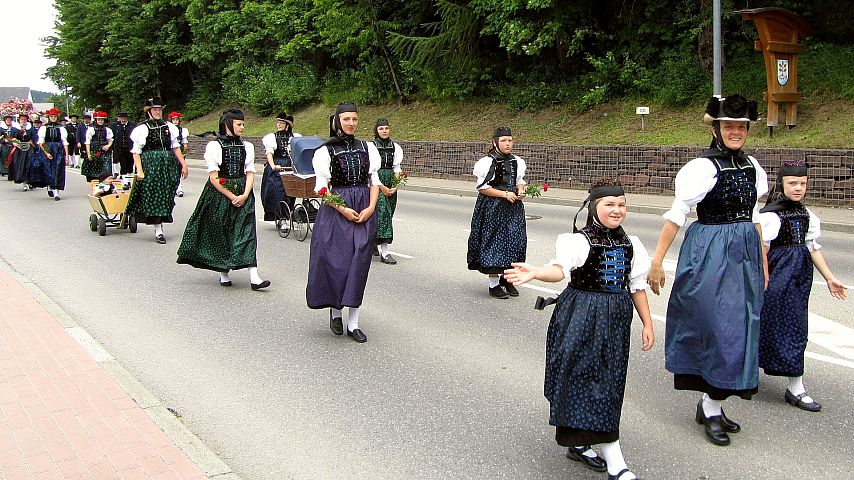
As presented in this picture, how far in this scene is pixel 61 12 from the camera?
58.9 meters

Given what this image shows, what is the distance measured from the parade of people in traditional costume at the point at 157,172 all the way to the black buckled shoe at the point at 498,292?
246 inches

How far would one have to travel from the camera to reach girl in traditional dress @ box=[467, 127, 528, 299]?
932 cm

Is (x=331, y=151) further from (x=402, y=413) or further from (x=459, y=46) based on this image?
(x=459, y=46)

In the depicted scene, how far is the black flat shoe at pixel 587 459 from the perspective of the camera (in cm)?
494

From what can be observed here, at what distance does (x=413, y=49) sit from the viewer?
2920 centimetres

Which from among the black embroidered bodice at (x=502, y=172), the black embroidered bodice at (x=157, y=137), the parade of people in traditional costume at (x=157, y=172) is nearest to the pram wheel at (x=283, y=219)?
the parade of people in traditional costume at (x=157, y=172)

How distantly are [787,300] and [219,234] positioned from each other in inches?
249

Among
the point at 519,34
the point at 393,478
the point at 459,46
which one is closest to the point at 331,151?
the point at 393,478

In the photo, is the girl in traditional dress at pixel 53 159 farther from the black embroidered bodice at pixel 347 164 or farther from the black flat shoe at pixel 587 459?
the black flat shoe at pixel 587 459

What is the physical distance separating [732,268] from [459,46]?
79.3ft

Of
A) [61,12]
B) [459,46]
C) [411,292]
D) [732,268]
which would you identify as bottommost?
[411,292]

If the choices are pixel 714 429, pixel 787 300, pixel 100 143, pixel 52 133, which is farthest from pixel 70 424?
pixel 52 133

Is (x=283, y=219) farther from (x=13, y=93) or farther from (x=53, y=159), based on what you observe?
(x=13, y=93)

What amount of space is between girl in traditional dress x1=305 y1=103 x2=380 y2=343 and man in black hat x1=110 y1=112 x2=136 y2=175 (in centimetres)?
1338
